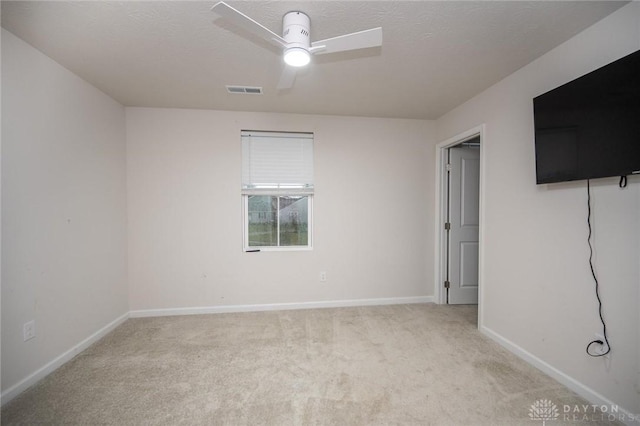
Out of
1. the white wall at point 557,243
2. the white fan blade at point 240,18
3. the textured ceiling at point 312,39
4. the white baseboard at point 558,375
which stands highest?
the textured ceiling at point 312,39

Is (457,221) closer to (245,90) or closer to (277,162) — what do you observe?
(277,162)

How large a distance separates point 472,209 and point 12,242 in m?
4.46

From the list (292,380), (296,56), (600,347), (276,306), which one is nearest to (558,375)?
(600,347)

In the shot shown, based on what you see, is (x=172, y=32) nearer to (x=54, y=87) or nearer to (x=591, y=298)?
(x=54, y=87)

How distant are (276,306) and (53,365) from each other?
6.51 feet

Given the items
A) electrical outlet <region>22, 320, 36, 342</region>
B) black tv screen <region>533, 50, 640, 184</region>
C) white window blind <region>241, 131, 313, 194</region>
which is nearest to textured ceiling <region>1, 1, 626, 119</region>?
black tv screen <region>533, 50, 640, 184</region>

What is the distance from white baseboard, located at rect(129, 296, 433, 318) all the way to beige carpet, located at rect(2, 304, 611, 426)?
0.88 feet

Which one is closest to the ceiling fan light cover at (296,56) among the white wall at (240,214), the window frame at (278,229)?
the white wall at (240,214)

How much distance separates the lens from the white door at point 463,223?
3.38 m

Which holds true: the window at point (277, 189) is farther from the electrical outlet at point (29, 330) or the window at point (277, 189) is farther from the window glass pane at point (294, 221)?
the electrical outlet at point (29, 330)

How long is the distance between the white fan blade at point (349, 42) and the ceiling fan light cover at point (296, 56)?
59 millimetres

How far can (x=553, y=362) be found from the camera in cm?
196

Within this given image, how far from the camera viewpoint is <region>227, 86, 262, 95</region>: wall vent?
8.26 ft

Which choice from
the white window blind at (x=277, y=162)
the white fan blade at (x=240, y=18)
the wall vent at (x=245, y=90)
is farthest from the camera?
the white window blind at (x=277, y=162)
